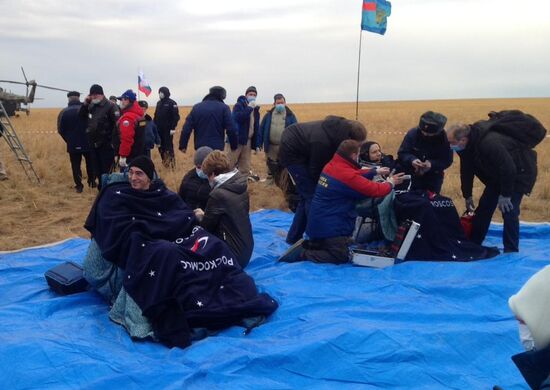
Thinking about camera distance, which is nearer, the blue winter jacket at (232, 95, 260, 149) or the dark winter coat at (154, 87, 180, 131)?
the blue winter jacket at (232, 95, 260, 149)

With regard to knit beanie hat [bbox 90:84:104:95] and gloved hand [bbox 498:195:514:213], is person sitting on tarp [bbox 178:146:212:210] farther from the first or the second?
knit beanie hat [bbox 90:84:104:95]

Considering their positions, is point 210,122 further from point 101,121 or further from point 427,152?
point 427,152

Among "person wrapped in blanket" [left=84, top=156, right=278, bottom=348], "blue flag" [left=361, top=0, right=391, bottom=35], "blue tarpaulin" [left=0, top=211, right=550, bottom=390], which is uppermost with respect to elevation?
"blue flag" [left=361, top=0, right=391, bottom=35]

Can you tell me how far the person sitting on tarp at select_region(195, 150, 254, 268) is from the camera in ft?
15.1

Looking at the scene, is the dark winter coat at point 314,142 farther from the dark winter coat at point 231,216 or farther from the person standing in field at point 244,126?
the person standing in field at point 244,126

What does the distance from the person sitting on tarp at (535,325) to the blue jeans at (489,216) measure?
135 inches

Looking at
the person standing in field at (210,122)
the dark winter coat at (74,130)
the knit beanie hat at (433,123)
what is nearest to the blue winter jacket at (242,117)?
the person standing in field at (210,122)

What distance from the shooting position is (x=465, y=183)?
5844 millimetres

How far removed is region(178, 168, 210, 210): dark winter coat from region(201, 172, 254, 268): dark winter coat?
551 mm

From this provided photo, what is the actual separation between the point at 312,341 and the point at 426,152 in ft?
10.8

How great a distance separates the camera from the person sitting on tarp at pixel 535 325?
76.7 inches

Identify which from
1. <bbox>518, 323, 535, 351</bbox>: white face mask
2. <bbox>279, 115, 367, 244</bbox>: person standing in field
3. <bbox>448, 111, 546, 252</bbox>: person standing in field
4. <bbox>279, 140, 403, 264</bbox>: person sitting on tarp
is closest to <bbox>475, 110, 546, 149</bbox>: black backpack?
<bbox>448, 111, 546, 252</bbox>: person standing in field

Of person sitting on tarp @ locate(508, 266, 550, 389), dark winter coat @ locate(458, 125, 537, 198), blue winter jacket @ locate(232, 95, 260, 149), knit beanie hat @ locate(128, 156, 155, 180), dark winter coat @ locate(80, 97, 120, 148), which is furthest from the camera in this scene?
blue winter jacket @ locate(232, 95, 260, 149)

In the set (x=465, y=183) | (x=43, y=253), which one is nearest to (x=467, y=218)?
(x=465, y=183)
